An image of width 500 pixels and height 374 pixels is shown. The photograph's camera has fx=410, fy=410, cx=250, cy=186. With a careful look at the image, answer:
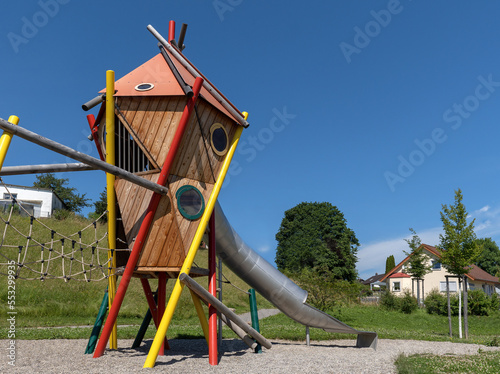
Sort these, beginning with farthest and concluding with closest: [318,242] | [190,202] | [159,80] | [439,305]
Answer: [318,242] < [439,305] < [159,80] < [190,202]

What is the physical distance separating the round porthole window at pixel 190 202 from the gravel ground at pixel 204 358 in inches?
133

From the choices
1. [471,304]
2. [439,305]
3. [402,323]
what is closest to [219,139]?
[402,323]

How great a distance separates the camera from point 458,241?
18.4 meters

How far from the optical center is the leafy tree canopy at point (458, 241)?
18328 mm

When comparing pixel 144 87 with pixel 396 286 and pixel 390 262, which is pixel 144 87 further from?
pixel 390 262

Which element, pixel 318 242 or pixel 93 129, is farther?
pixel 318 242

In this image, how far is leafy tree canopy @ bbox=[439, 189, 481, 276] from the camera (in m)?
18.3

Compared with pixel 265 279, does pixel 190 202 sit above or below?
above

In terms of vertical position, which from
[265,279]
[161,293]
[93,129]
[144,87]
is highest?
[144,87]

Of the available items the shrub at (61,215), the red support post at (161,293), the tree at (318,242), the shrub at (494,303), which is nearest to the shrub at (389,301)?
the shrub at (494,303)

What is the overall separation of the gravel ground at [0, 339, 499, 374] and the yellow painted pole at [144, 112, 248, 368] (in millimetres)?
406

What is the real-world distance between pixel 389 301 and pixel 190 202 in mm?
24595

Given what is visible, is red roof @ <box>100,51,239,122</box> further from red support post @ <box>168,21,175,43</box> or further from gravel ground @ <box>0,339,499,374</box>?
gravel ground @ <box>0,339,499,374</box>

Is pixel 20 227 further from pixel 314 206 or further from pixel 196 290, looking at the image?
pixel 314 206
